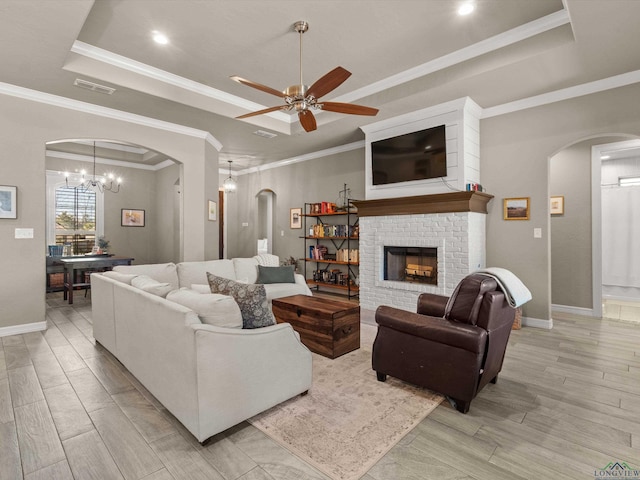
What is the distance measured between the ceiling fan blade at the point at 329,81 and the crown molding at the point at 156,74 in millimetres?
2346

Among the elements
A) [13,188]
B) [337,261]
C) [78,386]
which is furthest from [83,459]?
[337,261]

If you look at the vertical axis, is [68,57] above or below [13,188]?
above

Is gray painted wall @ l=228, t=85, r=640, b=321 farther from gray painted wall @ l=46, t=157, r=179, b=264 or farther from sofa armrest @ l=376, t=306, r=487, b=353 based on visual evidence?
gray painted wall @ l=46, t=157, r=179, b=264

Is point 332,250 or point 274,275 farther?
point 332,250

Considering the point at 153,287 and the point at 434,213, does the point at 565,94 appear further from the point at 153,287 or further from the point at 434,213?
the point at 153,287

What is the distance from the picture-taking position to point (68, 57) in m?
3.48

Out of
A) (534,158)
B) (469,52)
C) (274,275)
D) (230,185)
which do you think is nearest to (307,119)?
(469,52)

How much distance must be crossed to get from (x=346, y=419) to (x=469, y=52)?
12.6 ft

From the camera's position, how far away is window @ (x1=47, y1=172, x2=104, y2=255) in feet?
23.8

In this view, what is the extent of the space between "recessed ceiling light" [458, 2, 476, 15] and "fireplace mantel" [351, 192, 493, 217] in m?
1.96

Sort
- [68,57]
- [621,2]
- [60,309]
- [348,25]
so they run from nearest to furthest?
[621,2], [348,25], [68,57], [60,309]

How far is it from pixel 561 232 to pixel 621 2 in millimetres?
3388

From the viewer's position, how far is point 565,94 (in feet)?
13.3

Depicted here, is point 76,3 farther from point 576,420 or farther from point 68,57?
point 576,420
